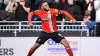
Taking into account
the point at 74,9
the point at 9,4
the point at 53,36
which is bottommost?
the point at 53,36

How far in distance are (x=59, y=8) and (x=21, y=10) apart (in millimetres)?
1389

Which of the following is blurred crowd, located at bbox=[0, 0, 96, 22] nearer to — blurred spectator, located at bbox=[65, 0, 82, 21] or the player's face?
blurred spectator, located at bbox=[65, 0, 82, 21]

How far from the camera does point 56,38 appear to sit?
588 inches

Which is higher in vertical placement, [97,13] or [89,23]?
[97,13]

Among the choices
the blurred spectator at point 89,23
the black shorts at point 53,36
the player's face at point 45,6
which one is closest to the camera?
the player's face at point 45,6

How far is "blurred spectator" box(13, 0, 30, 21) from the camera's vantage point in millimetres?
16984

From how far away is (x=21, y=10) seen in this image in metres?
17.0

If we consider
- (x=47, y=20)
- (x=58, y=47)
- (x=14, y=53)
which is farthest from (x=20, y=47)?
(x=47, y=20)

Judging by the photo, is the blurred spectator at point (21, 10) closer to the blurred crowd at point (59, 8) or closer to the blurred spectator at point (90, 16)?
the blurred crowd at point (59, 8)

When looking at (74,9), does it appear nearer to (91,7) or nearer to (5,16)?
(91,7)

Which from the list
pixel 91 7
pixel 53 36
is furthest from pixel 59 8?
pixel 53 36

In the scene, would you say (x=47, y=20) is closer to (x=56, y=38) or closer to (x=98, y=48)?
(x=56, y=38)

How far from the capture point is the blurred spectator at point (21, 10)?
55.7 ft

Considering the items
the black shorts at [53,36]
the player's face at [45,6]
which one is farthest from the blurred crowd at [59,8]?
the player's face at [45,6]
